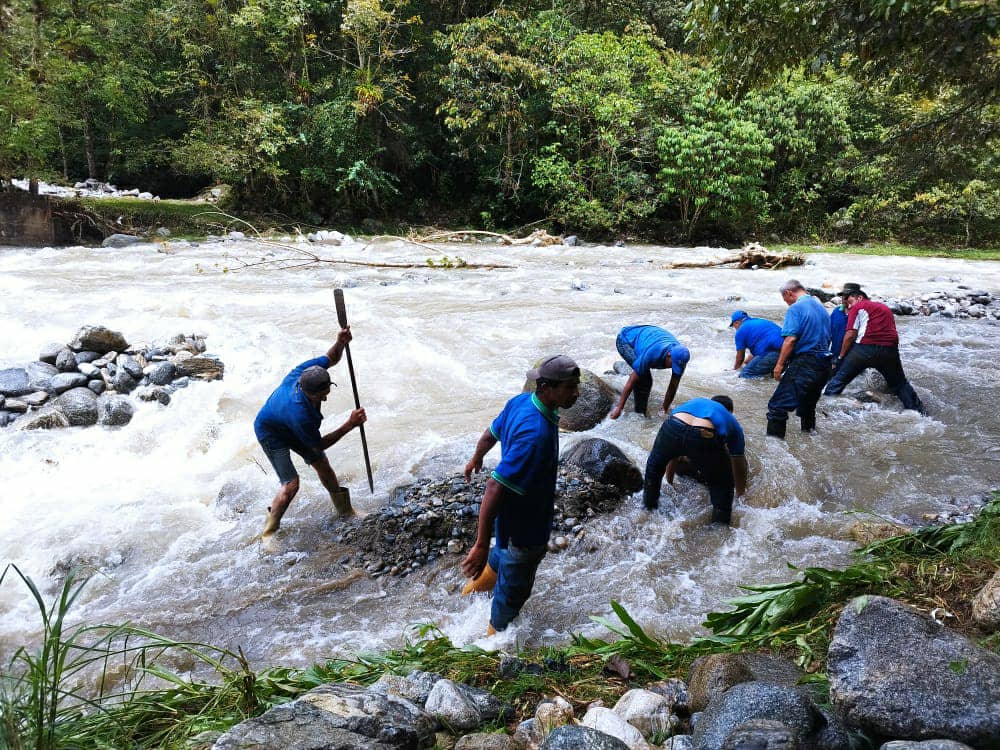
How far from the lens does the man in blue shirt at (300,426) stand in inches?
196

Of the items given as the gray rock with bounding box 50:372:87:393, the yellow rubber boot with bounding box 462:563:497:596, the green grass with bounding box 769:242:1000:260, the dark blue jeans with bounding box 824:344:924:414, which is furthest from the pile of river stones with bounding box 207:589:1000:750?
the green grass with bounding box 769:242:1000:260

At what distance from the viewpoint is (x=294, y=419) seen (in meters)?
5.00

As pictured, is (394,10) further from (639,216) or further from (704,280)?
(704,280)

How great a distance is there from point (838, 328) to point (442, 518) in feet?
19.3

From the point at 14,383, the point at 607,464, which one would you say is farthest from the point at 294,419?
the point at 14,383

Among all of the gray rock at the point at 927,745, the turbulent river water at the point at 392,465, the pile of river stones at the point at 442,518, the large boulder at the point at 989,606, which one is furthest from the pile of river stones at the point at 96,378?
the large boulder at the point at 989,606

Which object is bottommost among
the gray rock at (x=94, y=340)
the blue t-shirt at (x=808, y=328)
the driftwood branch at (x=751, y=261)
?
the gray rock at (x=94, y=340)

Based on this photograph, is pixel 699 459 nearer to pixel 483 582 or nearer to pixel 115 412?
pixel 483 582

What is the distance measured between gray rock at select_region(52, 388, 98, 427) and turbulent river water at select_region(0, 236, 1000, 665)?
20 cm

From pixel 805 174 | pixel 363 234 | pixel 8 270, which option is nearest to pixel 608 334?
pixel 8 270

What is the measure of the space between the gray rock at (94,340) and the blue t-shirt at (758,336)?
7.85m

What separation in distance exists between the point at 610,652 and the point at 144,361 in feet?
23.7

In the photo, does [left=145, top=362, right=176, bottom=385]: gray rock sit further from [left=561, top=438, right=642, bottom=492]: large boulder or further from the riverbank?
[left=561, top=438, right=642, bottom=492]: large boulder

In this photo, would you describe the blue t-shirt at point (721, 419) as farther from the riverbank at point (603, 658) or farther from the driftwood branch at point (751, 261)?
the driftwood branch at point (751, 261)
